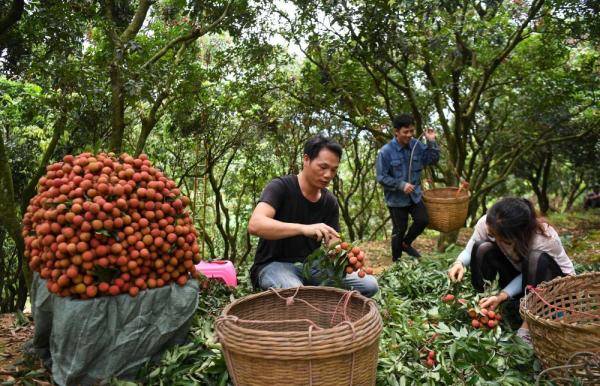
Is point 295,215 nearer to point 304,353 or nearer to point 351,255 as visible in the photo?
point 351,255

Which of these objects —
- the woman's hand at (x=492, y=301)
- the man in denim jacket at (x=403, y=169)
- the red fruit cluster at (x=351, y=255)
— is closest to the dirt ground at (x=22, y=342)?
the man in denim jacket at (x=403, y=169)

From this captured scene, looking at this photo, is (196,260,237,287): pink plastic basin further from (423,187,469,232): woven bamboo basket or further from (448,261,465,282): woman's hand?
(423,187,469,232): woven bamboo basket

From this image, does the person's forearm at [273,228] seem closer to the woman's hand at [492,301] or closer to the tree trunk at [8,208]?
the woman's hand at [492,301]

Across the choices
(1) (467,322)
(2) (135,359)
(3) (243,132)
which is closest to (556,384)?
(1) (467,322)

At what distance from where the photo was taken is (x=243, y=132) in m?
7.78

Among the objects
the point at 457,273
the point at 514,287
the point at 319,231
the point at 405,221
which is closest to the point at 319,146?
the point at 319,231

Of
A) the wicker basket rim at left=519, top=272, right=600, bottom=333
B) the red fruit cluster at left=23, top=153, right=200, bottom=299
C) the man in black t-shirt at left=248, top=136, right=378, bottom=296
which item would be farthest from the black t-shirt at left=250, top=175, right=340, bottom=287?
the wicker basket rim at left=519, top=272, right=600, bottom=333

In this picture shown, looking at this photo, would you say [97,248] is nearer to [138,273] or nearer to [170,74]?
[138,273]

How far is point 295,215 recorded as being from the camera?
3.20m

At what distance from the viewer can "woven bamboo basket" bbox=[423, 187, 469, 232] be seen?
4.99m

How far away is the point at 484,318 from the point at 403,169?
7.67 feet

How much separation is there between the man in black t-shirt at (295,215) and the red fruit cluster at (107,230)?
0.53 m

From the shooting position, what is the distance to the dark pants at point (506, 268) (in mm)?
2854

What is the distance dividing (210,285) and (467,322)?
5.98 feet
